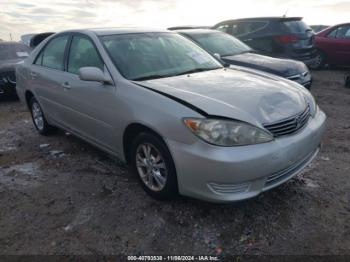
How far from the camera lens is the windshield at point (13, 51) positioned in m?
8.98

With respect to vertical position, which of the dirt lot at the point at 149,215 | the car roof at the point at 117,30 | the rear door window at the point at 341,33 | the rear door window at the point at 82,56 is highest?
the car roof at the point at 117,30

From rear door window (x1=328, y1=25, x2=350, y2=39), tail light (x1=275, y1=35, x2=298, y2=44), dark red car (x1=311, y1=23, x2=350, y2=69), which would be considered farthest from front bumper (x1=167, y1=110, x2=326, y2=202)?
rear door window (x1=328, y1=25, x2=350, y2=39)

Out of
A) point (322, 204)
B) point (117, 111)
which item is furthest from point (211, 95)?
point (322, 204)

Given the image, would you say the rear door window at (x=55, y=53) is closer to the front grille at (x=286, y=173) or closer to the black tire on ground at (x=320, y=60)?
the front grille at (x=286, y=173)

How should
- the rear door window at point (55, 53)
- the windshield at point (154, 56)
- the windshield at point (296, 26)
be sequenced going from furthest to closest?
1. the windshield at point (296, 26)
2. the rear door window at point (55, 53)
3. the windshield at point (154, 56)

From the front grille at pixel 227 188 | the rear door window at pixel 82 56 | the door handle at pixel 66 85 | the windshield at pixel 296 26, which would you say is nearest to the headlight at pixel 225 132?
the front grille at pixel 227 188

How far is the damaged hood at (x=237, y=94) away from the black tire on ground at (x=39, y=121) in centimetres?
268

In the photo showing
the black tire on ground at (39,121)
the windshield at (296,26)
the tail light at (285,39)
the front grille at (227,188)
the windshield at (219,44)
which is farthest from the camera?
the windshield at (296,26)

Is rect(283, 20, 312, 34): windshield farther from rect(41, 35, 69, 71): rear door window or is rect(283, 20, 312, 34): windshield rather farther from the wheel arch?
the wheel arch

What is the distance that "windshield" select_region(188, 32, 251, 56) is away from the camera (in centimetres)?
711

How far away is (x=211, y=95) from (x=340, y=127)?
10.7ft

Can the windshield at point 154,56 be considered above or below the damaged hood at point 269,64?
above

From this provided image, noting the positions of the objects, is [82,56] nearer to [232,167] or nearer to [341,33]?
[232,167]

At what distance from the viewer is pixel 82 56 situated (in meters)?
4.06
